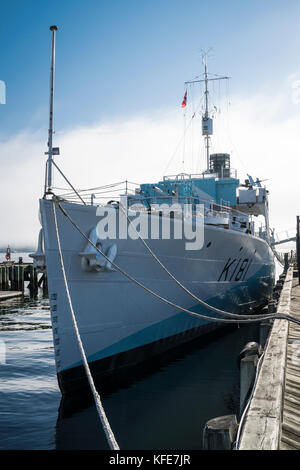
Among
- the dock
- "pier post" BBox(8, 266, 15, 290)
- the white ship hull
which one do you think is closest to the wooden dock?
the white ship hull

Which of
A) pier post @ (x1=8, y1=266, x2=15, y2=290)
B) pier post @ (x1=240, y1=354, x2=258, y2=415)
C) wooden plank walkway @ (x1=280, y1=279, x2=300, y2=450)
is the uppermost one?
pier post @ (x1=240, y1=354, x2=258, y2=415)

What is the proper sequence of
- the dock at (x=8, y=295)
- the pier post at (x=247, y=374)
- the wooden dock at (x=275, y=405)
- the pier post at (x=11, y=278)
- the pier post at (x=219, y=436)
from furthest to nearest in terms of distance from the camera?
the pier post at (x=11, y=278)
the dock at (x=8, y=295)
the pier post at (x=247, y=374)
the wooden dock at (x=275, y=405)
the pier post at (x=219, y=436)

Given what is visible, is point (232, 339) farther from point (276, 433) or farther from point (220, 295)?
point (276, 433)

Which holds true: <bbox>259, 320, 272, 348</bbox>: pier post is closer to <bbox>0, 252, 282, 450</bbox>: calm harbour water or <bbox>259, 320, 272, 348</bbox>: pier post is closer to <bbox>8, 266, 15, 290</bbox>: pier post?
<bbox>0, 252, 282, 450</bbox>: calm harbour water

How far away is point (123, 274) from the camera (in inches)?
309

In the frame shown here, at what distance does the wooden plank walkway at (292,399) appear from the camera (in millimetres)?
3401

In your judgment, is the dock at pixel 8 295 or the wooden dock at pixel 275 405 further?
the dock at pixel 8 295

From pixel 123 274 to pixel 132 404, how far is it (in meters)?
2.40

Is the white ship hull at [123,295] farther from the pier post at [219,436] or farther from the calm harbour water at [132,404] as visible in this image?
the pier post at [219,436]

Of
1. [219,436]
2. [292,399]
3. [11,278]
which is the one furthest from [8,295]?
[219,436]

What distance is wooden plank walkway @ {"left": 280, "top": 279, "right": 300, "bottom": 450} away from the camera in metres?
3.40

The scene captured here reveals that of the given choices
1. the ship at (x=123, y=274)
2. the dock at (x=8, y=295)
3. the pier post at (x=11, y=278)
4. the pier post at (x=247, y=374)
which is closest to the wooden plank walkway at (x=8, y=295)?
the dock at (x=8, y=295)

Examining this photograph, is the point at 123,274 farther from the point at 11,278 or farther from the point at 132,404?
the point at 11,278

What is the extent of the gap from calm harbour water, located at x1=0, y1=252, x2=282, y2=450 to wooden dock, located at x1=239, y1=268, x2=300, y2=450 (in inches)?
61.8
